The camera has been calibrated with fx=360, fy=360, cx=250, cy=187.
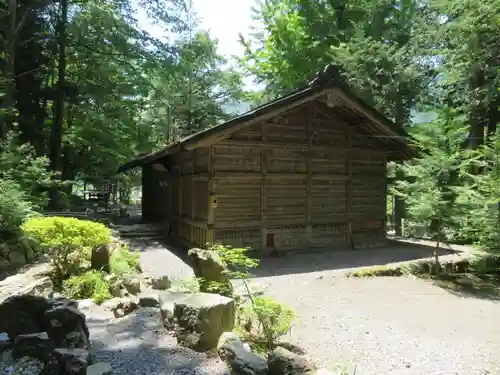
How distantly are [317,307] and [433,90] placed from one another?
1455cm

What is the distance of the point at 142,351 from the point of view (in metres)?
4.34

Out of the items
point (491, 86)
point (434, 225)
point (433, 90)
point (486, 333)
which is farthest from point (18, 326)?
point (433, 90)

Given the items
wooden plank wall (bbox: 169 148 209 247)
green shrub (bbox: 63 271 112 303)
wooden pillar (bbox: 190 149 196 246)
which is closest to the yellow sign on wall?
wooden plank wall (bbox: 169 148 209 247)

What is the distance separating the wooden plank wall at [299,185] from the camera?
10.8 metres

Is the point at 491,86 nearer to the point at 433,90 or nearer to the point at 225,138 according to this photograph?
the point at 433,90

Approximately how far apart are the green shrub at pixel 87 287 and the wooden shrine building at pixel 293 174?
427 cm

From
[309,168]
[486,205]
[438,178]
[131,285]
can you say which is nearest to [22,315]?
[131,285]

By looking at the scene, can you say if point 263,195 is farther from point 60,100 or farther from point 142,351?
point 60,100

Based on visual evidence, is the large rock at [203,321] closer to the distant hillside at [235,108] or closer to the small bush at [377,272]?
the small bush at [377,272]

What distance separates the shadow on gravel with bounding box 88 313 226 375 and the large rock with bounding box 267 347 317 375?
22.2 inches

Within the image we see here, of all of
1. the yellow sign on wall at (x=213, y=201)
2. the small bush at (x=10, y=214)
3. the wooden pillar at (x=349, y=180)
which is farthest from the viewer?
the wooden pillar at (x=349, y=180)

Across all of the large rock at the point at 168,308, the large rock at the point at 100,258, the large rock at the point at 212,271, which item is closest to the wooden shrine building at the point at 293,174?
the large rock at the point at 100,258

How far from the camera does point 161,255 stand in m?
11.3

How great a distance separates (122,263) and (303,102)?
6.82 metres
